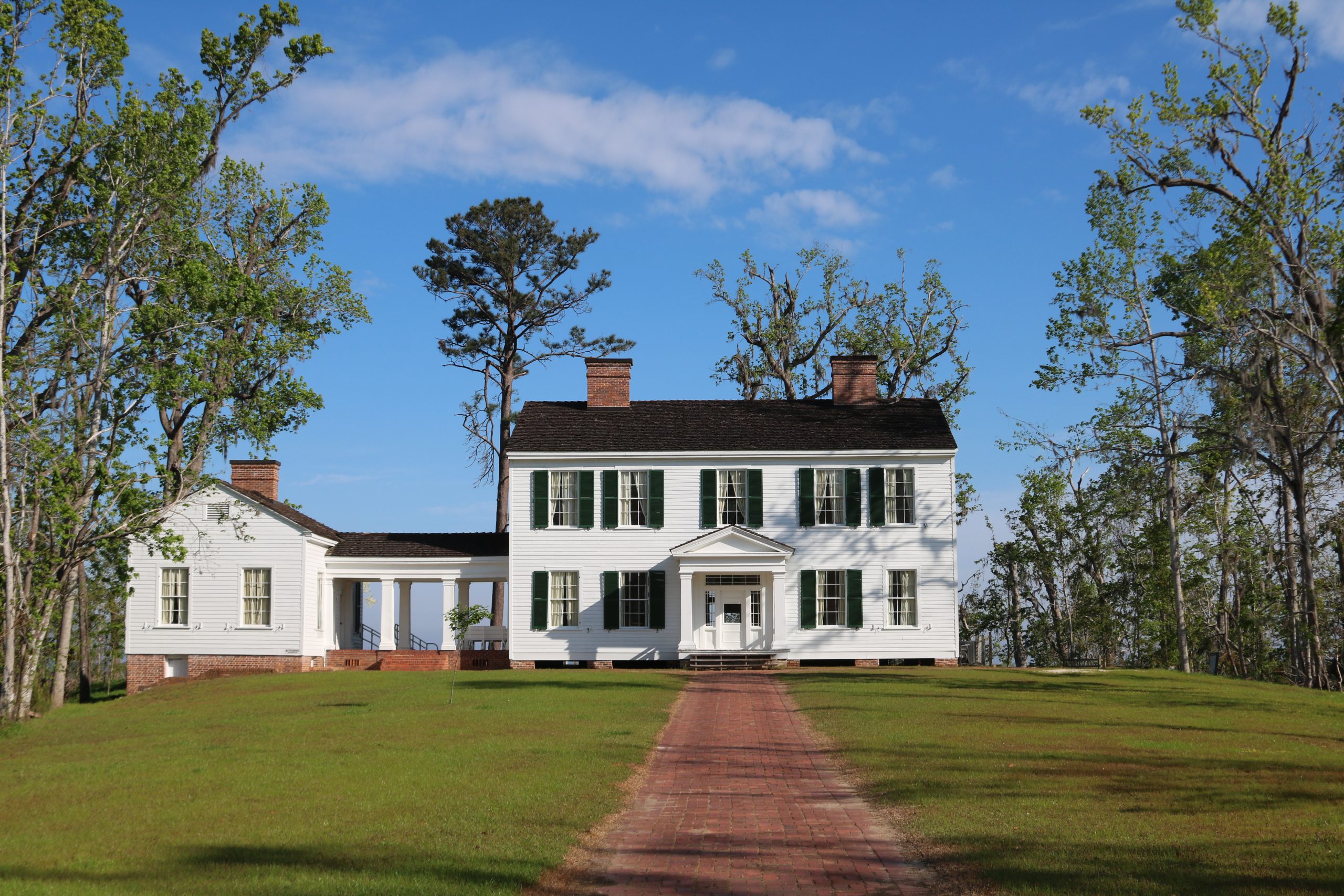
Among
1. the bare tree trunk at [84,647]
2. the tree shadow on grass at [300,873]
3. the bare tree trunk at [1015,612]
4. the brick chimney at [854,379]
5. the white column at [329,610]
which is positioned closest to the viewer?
the tree shadow on grass at [300,873]

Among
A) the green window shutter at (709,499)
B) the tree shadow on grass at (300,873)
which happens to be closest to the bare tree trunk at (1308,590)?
the green window shutter at (709,499)

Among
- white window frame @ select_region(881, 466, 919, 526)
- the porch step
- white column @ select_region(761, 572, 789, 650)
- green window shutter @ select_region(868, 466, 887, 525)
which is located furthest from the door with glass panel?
white window frame @ select_region(881, 466, 919, 526)

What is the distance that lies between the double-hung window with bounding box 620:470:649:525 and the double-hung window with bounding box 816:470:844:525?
179 inches

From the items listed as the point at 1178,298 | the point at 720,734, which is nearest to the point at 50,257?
the point at 720,734

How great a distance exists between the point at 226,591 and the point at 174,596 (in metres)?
1.45

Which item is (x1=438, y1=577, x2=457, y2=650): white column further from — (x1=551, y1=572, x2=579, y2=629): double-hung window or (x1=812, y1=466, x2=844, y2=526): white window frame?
(x1=812, y1=466, x2=844, y2=526): white window frame

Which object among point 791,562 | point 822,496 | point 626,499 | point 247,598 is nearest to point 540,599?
point 626,499

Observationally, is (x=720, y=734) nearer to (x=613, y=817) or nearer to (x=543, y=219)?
(x=613, y=817)

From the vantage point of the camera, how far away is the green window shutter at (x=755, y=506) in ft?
99.9

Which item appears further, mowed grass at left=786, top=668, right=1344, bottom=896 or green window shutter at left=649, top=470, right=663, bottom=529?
green window shutter at left=649, top=470, right=663, bottom=529

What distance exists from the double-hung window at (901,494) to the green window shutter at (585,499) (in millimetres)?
7846

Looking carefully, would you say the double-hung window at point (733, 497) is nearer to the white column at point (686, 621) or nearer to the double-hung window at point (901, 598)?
the white column at point (686, 621)

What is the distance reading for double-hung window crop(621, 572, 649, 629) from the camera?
3020 cm

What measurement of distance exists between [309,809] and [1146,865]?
21.7 feet
